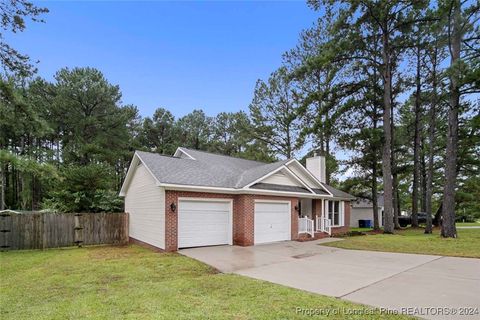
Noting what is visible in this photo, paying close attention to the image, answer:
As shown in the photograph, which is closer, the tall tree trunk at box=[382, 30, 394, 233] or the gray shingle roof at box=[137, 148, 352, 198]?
the gray shingle roof at box=[137, 148, 352, 198]

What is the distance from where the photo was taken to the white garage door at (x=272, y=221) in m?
13.7

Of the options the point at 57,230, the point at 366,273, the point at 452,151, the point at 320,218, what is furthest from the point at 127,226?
the point at 452,151

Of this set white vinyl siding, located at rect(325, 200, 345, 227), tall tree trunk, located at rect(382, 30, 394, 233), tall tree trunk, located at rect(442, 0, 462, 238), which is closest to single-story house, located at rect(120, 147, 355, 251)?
white vinyl siding, located at rect(325, 200, 345, 227)

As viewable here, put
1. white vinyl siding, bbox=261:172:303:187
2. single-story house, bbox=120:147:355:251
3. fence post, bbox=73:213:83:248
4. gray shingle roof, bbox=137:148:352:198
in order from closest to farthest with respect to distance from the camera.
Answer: single-story house, bbox=120:147:355:251
gray shingle roof, bbox=137:148:352:198
fence post, bbox=73:213:83:248
white vinyl siding, bbox=261:172:303:187

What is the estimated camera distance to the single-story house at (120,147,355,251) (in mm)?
11719

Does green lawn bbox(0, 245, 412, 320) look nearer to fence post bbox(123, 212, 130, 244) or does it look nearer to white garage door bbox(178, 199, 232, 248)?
white garage door bbox(178, 199, 232, 248)

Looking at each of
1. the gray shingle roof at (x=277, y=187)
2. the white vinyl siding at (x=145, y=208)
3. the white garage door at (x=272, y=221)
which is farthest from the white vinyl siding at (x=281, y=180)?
the white vinyl siding at (x=145, y=208)

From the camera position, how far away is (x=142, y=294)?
5.77m

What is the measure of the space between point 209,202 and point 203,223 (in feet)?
2.98

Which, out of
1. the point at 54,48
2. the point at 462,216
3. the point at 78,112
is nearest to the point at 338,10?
the point at 54,48

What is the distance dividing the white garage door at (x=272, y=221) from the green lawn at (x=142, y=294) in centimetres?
508

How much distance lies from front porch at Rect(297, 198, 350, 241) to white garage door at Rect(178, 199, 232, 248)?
4.53 m

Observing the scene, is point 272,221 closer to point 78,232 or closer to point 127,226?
point 127,226

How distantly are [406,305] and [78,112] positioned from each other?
3102 cm
